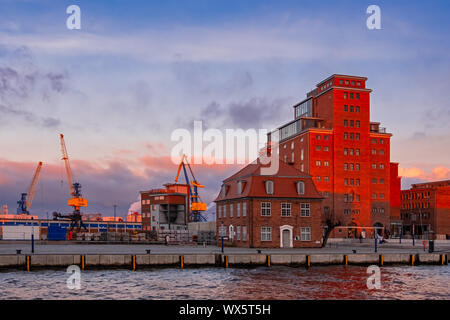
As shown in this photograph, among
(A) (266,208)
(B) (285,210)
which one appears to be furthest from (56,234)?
(B) (285,210)

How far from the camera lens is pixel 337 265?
188 ft

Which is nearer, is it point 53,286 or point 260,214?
point 53,286

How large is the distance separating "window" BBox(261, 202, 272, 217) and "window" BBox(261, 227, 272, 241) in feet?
6.35

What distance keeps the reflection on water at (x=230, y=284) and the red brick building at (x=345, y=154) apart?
274 ft

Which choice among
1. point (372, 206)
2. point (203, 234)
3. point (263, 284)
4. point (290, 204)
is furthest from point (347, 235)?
point (263, 284)

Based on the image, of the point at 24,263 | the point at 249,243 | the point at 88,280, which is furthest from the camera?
the point at 249,243

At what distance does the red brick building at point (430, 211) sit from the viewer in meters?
167

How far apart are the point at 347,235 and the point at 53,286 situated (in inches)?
4141

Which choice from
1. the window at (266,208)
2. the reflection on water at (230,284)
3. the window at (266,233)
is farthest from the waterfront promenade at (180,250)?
the reflection on water at (230,284)

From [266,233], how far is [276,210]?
11.6 ft

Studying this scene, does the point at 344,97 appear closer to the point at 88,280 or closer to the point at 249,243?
the point at 249,243

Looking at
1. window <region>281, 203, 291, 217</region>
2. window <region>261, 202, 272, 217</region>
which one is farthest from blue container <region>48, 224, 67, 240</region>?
window <region>281, 203, 291, 217</region>

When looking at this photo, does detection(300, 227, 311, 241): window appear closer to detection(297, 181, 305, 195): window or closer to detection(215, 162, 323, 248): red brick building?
detection(215, 162, 323, 248): red brick building

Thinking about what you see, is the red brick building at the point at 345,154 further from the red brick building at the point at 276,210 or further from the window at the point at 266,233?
the window at the point at 266,233
